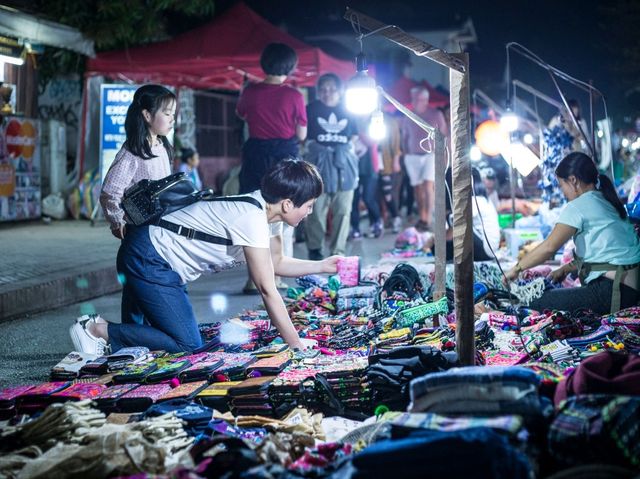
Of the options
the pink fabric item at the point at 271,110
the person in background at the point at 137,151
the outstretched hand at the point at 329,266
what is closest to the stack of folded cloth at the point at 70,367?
the person in background at the point at 137,151

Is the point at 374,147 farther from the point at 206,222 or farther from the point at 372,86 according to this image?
the point at 206,222

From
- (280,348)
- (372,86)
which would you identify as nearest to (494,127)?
(372,86)

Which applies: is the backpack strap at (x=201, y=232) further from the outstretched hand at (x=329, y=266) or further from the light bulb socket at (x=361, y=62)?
the light bulb socket at (x=361, y=62)

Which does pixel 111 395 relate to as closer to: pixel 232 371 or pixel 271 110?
pixel 232 371

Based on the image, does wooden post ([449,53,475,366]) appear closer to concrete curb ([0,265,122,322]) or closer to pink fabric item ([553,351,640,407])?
pink fabric item ([553,351,640,407])

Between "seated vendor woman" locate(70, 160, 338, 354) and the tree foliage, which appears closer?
"seated vendor woman" locate(70, 160, 338, 354)

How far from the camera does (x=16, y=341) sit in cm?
737

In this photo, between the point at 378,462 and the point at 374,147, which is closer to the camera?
the point at 378,462

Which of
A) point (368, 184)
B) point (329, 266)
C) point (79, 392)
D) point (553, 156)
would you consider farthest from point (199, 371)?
point (368, 184)

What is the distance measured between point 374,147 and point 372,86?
9.40 metres

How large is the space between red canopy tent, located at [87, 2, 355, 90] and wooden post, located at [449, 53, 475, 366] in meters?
9.61

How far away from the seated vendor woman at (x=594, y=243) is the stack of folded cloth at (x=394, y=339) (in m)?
1.61

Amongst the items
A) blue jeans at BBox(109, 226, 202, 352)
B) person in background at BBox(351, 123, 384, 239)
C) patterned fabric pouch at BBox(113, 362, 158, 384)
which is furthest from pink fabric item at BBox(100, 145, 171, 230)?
person in background at BBox(351, 123, 384, 239)

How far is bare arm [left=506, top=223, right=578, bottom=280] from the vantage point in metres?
6.81
